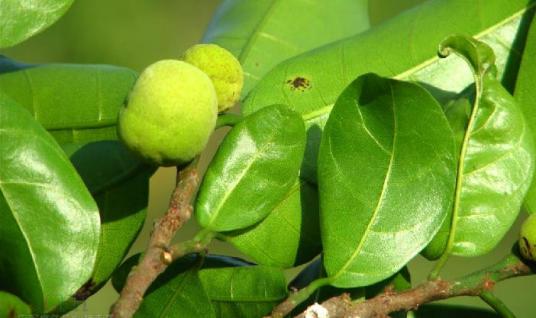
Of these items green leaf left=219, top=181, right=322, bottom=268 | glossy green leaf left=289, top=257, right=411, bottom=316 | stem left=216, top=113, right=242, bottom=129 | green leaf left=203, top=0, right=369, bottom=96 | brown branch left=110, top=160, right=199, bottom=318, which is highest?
stem left=216, top=113, right=242, bottom=129

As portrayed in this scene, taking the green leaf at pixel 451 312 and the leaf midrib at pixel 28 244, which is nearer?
the leaf midrib at pixel 28 244

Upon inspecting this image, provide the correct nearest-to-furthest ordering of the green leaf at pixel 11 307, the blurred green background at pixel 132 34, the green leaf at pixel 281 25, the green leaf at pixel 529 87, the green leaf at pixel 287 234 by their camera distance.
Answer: the green leaf at pixel 11 307
the green leaf at pixel 287 234
the green leaf at pixel 529 87
the green leaf at pixel 281 25
the blurred green background at pixel 132 34

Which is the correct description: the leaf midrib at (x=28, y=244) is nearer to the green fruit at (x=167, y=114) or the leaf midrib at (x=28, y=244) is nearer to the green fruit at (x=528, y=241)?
the green fruit at (x=167, y=114)

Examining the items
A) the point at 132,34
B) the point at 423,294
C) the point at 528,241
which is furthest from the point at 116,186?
the point at 132,34

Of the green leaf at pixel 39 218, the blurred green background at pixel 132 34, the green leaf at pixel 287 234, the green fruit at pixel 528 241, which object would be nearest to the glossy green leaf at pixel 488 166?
the green fruit at pixel 528 241

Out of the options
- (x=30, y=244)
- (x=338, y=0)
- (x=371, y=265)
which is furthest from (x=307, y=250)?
(x=338, y=0)

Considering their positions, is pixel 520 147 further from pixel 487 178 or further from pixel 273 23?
pixel 273 23

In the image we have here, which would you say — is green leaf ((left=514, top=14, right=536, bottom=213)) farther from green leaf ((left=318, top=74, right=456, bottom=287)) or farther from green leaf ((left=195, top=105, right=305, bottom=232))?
green leaf ((left=195, top=105, right=305, bottom=232))

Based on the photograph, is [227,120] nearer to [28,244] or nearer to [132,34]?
[28,244]

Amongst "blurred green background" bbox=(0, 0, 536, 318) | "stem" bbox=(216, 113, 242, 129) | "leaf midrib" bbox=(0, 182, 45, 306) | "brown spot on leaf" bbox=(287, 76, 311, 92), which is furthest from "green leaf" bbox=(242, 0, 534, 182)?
"blurred green background" bbox=(0, 0, 536, 318)
